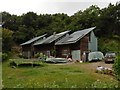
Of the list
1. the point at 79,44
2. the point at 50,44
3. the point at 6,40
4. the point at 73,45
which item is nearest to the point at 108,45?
the point at 73,45

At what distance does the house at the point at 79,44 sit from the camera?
40156mm

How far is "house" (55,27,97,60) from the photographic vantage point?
40156mm

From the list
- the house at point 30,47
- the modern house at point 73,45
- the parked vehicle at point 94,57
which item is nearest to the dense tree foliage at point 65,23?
the house at point 30,47

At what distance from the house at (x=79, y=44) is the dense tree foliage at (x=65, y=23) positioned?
17.2 feet

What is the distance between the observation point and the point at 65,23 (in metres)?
65.4

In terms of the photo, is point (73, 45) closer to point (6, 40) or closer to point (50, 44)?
point (50, 44)

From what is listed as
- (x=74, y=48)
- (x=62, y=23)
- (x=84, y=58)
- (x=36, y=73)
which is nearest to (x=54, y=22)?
(x=62, y=23)

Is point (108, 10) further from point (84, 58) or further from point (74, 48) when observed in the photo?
point (84, 58)

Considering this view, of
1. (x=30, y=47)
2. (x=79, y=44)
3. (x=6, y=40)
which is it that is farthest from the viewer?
(x=30, y=47)

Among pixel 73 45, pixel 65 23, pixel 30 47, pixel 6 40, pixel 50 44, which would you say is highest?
pixel 65 23

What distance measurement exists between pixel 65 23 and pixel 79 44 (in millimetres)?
25368

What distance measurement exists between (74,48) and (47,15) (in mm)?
33080

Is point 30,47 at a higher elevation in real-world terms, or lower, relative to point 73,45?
higher

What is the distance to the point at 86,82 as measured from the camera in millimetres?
17031
